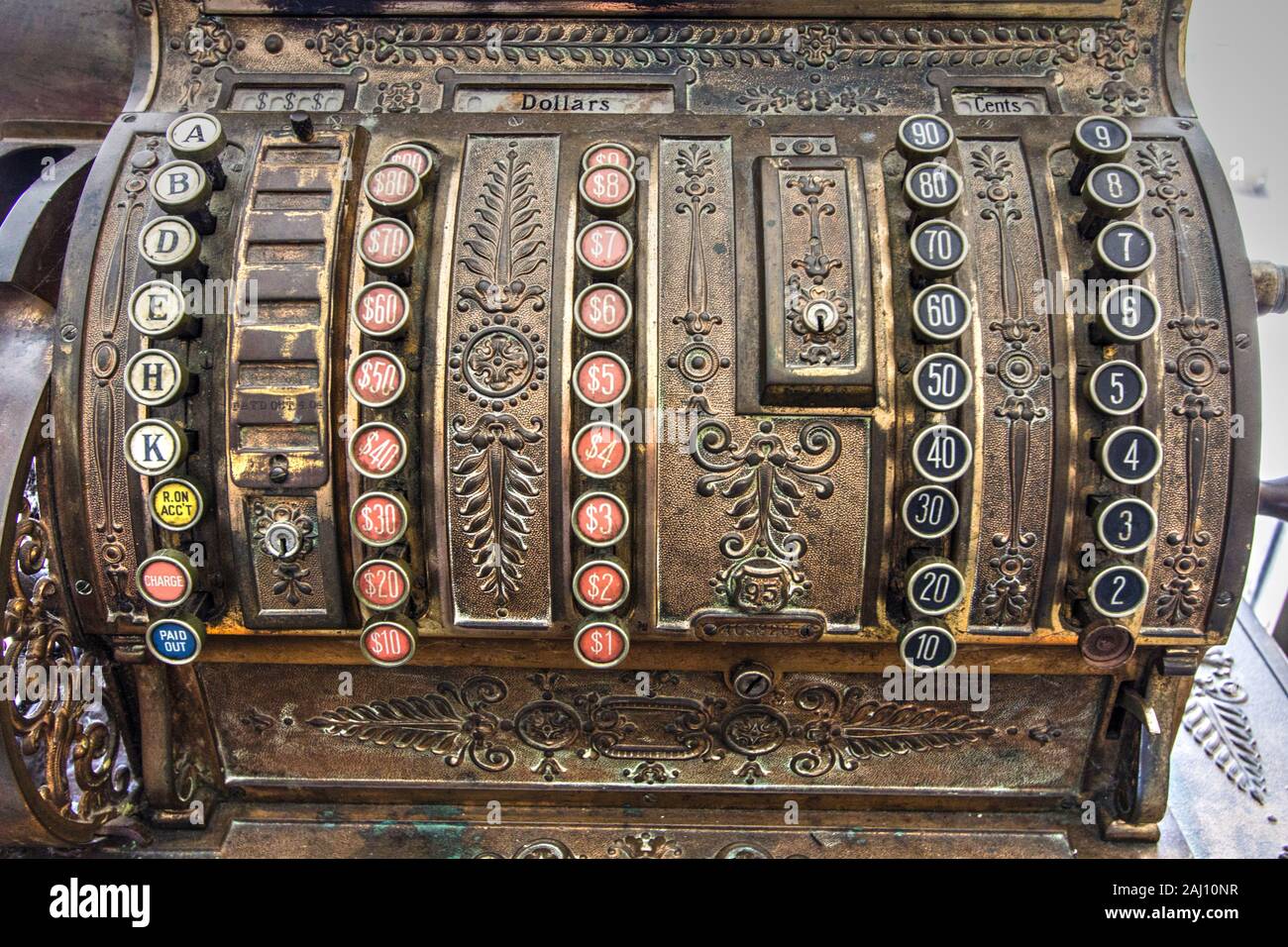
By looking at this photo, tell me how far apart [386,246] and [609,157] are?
591 millimetres

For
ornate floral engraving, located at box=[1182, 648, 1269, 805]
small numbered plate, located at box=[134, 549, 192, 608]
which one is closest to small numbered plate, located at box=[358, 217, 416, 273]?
small numbered plate, located at box=[134, 549, 192, 608]

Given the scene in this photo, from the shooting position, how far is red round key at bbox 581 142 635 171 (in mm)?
2211

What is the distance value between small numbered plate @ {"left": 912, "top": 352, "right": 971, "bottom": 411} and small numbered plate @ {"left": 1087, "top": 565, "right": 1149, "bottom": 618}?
0.54 meters

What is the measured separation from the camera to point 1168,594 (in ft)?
7.20

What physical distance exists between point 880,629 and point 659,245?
1.10 meters

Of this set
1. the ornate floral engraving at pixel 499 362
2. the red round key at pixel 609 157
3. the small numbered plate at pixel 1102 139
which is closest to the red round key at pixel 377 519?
the ornate floral engraving at pixel 499 362

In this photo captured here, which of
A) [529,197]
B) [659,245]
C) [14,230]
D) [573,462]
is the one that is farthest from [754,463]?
[14,230]

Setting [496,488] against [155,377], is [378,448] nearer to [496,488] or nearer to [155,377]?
[496,488]

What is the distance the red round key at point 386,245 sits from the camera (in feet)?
7.04

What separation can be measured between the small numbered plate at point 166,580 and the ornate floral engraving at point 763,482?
124cm

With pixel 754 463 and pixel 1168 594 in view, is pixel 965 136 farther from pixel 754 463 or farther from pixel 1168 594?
pixel 1168 594

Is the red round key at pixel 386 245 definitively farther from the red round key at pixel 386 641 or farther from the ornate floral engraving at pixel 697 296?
the red round key at pixel 386 641

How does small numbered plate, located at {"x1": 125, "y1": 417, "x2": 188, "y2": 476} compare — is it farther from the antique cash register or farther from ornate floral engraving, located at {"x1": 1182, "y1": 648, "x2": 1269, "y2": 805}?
ornate floral engraving, located at {"x1": 1182, "y1": 648, "x2": 1269, "y2": 805}

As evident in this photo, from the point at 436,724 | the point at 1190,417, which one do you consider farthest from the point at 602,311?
the point at 1190,417
